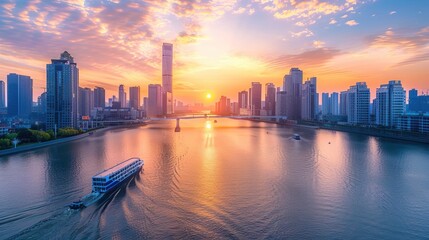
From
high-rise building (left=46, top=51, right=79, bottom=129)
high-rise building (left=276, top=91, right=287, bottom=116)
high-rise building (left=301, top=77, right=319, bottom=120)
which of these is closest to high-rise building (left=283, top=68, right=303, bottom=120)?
high-rise building (left=276, top=91, right=287, bottom=116)

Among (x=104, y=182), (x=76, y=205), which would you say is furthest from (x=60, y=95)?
(x=76, y=205)

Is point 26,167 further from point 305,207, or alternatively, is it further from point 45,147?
point 305,207

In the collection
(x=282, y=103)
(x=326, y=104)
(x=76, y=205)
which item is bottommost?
(x=76, y=205)

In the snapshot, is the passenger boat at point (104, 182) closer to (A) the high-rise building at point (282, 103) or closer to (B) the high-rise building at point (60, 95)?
(B) the high-rise building at point (60, 95)

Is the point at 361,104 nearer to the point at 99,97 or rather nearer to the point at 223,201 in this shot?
the point at 223,201

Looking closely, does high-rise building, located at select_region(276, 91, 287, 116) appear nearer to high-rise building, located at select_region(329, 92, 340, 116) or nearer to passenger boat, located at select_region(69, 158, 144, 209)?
high-rise building, located at select_region(329, 92, 340, 116)
